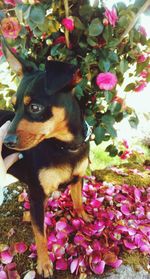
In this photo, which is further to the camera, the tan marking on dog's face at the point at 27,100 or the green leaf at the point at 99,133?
the green leaf at the point at 99,133

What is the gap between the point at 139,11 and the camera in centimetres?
243

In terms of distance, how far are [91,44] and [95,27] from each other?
0.14 meters

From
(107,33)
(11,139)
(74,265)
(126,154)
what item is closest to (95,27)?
(107,33)

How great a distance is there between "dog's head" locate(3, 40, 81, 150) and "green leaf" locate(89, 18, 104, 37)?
336 mm

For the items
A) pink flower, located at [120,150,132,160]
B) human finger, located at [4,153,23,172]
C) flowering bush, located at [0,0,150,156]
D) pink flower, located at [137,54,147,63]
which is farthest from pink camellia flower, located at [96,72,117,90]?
pink flower, located at [120,150,132,160]

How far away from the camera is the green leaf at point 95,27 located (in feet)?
8.00

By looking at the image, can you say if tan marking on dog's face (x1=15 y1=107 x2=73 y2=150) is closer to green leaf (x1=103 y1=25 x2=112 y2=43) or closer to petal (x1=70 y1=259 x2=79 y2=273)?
green leaf (x1=103 y1=25 x2=112 y2=43)

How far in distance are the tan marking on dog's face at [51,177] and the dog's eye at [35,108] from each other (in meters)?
0.44

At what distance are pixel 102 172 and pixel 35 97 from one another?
5.48ft

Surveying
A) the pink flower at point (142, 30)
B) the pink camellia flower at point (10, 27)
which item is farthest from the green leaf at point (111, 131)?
the pink camellia flower at point (10, 27)

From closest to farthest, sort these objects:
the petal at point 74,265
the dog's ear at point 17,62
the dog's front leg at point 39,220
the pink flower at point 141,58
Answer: the dog's ear at point 17,62 < the dog's front leg at point 39,220 < the petal at point 74,265 < the pink flower at point 141,58

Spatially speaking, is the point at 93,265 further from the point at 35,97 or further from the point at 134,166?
the point at 134,166

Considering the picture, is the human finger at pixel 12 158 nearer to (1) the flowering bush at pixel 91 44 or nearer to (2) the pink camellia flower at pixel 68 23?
(1) the flowering bush at pixel 91 44

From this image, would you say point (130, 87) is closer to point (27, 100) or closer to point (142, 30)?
point (142, 30)
